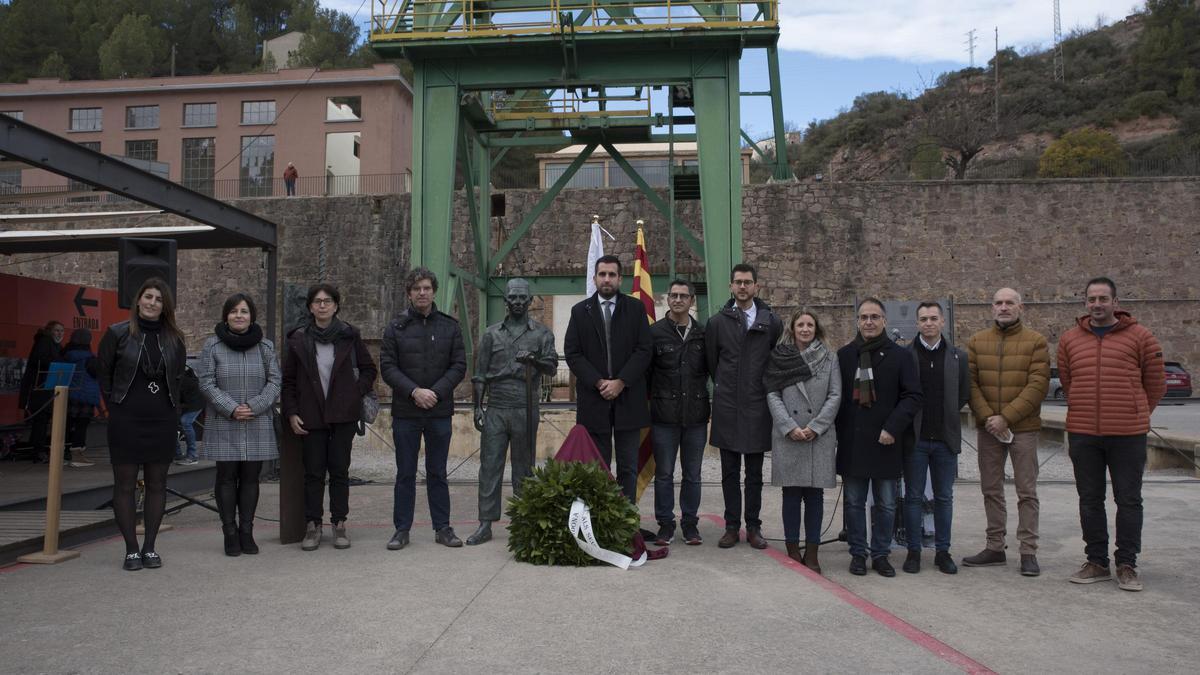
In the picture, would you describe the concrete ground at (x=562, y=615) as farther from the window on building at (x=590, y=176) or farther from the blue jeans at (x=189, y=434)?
the window on building at (x=590, y=176)

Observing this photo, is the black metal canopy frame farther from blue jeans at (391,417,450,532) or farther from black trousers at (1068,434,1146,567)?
black trousers at (1068,434,1146,567)

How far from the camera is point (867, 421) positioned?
6047mm

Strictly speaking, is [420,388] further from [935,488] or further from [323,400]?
[935,488]

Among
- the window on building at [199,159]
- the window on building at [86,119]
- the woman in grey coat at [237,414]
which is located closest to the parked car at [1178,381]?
the woman in grey coat at [237,414]

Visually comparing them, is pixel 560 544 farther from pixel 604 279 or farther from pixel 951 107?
pixel 951 107

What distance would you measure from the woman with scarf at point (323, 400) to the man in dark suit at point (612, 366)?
150 centimetres

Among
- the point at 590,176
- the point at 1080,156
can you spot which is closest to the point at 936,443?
the point at 590,176

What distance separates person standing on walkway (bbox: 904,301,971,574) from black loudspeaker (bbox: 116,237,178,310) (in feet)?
17.0

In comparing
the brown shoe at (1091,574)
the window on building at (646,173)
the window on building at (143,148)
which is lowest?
the brown shoe at (1091,574)

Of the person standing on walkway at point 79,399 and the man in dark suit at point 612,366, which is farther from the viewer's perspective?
the person standing on walkway at point 79,399

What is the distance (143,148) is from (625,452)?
4412cm

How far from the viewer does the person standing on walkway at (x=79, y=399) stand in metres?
11.2

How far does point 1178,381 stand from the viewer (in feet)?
86.5

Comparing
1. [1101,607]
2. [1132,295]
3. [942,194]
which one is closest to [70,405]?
[1101,607]
